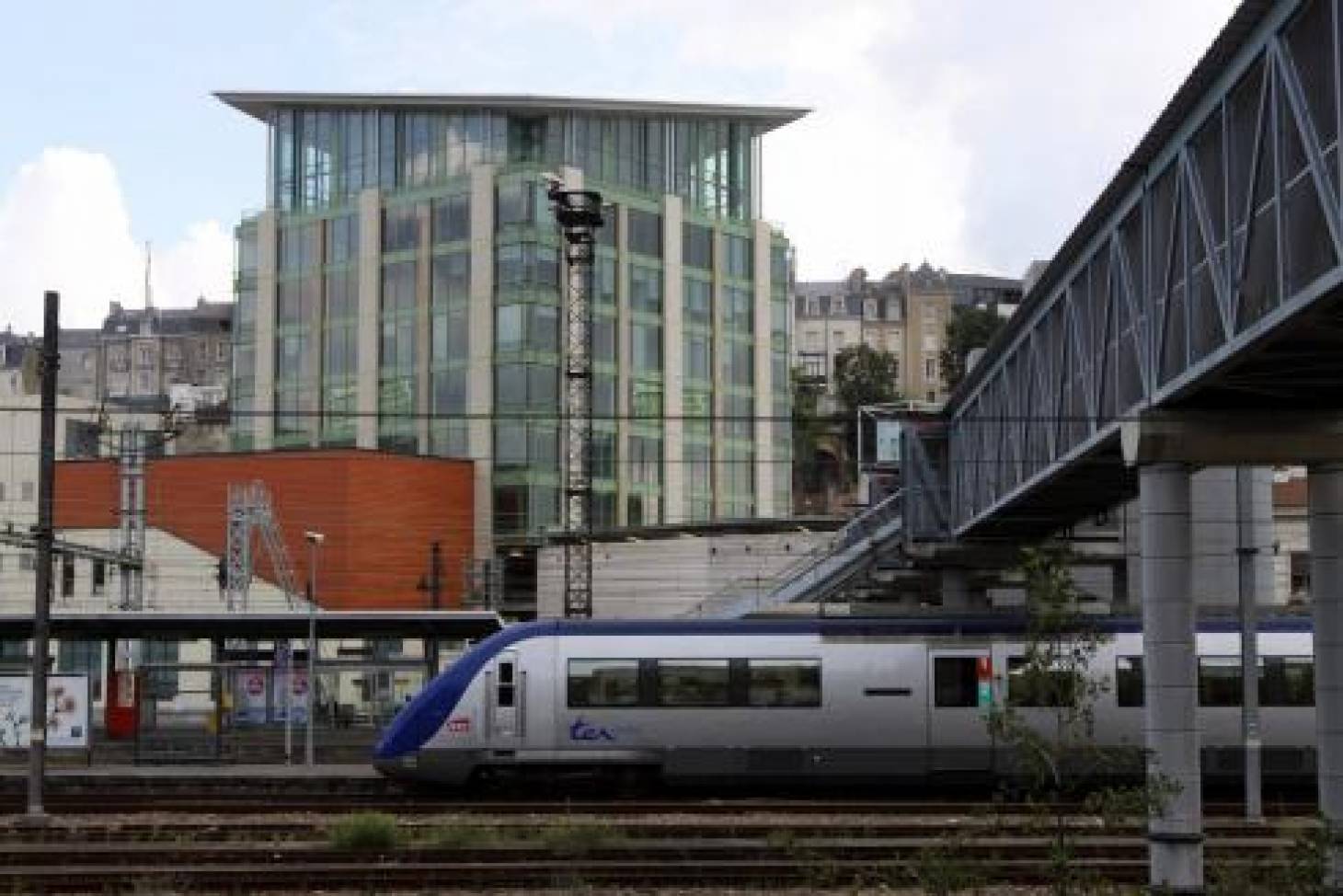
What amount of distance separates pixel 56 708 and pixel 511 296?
50385 millimetres

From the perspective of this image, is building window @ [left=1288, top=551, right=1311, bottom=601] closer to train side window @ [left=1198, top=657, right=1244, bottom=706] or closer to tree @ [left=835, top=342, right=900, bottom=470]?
train side window @ [left=1198, top=657, right=1244, bottom=706]

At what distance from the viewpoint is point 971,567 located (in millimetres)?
48969

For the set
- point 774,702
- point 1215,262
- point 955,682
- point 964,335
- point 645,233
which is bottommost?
point 774,702

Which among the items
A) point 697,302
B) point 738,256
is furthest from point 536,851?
point 738,256

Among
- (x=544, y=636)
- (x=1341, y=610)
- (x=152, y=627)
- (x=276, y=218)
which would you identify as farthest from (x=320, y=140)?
(x=1341, y=610)

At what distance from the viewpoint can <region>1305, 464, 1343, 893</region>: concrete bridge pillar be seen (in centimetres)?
2180

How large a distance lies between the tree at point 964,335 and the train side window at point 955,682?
296 ft

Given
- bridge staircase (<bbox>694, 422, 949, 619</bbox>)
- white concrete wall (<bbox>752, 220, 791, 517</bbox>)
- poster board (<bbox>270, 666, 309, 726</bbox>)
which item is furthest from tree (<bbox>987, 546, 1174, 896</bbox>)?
white concrete wall (<bbox>752, 220, 791, 517</bbox>)

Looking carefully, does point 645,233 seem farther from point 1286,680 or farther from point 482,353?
point 1286,680

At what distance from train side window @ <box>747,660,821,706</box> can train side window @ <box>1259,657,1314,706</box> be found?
7.59 meters

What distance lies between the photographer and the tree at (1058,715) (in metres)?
11.7

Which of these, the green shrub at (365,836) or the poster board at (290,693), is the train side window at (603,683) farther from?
the poster board at (290,693)

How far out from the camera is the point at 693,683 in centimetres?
3061

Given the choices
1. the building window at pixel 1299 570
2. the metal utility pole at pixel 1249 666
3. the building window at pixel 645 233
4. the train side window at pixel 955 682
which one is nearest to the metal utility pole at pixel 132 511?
the building window at pixel 645 233
